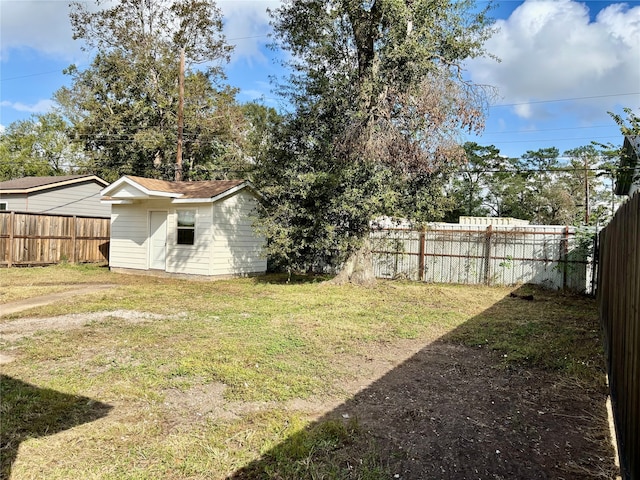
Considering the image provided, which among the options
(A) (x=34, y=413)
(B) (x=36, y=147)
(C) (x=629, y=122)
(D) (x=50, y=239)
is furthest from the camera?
(B) (x=36, y=147)

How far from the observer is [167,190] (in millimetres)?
12023

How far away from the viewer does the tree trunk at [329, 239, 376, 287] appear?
36.0 feet

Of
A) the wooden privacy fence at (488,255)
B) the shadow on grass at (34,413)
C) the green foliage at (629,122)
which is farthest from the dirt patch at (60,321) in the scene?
the green foliage at (629,122)

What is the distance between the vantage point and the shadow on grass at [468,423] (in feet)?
8.33

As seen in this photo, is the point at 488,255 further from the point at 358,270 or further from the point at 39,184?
the point at 39,184

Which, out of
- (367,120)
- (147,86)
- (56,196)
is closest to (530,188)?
(367,120)

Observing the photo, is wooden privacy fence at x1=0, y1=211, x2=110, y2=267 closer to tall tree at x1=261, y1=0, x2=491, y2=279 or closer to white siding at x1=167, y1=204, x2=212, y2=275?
white siding at x1=167, y1=204, x2=212, y2=275

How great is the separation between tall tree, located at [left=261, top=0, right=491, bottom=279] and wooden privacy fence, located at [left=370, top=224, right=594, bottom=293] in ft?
5.96

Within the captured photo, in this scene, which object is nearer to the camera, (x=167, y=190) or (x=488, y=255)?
(x=167, y=190)

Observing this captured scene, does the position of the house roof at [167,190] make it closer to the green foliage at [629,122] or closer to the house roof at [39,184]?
the house roof at [39,184]

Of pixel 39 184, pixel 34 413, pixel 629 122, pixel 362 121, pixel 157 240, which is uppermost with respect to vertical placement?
pixel 362 121

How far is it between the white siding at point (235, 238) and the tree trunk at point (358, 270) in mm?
2384

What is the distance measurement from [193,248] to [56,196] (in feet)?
33.0

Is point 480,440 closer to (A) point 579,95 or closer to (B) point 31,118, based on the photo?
(A) point 579,95
